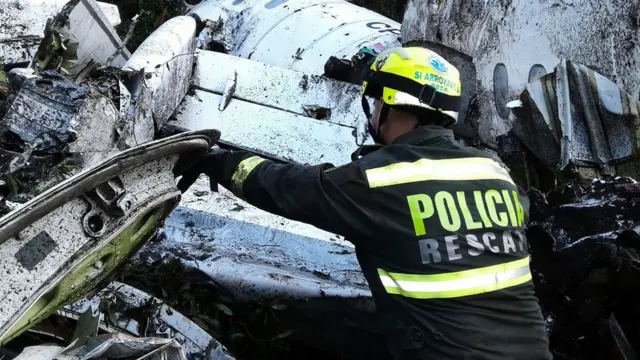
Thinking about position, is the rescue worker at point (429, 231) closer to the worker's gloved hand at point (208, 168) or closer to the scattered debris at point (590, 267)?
the worker's gloved hand at point (208, 168)

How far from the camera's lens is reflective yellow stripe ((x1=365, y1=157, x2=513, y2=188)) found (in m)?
2.18

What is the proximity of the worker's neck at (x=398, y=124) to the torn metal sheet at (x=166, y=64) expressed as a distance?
1.51 metres

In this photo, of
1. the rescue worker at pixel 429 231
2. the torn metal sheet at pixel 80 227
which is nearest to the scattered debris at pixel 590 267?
the rescue worker at pixel 429 231

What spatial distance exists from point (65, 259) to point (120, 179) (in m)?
0.26

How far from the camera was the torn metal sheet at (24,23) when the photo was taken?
12.4ft

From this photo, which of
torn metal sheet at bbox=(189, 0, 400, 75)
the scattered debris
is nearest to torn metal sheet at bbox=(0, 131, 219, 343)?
the scattered debris

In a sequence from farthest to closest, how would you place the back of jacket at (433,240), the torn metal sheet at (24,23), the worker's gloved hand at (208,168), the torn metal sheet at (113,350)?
the torn metal sheet at (24,23)
the worker's gloved hand at (208,168)
the back of jacket at (433,240)
the torn metal sheet at (113,350)

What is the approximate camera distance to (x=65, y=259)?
1.88 metres

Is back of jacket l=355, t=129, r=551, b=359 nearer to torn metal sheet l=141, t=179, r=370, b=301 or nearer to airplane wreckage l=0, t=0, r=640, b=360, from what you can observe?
airplane wreckage l=0, t=0, r=640, b=360

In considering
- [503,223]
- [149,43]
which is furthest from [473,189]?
[149,43]

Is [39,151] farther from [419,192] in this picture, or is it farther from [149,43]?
[149,43]

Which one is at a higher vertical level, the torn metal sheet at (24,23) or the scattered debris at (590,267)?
the torn metal sheet at (24,23)

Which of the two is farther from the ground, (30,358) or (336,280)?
(30,358)

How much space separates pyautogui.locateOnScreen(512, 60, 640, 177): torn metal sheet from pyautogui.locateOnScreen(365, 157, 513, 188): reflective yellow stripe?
3.32 ft
